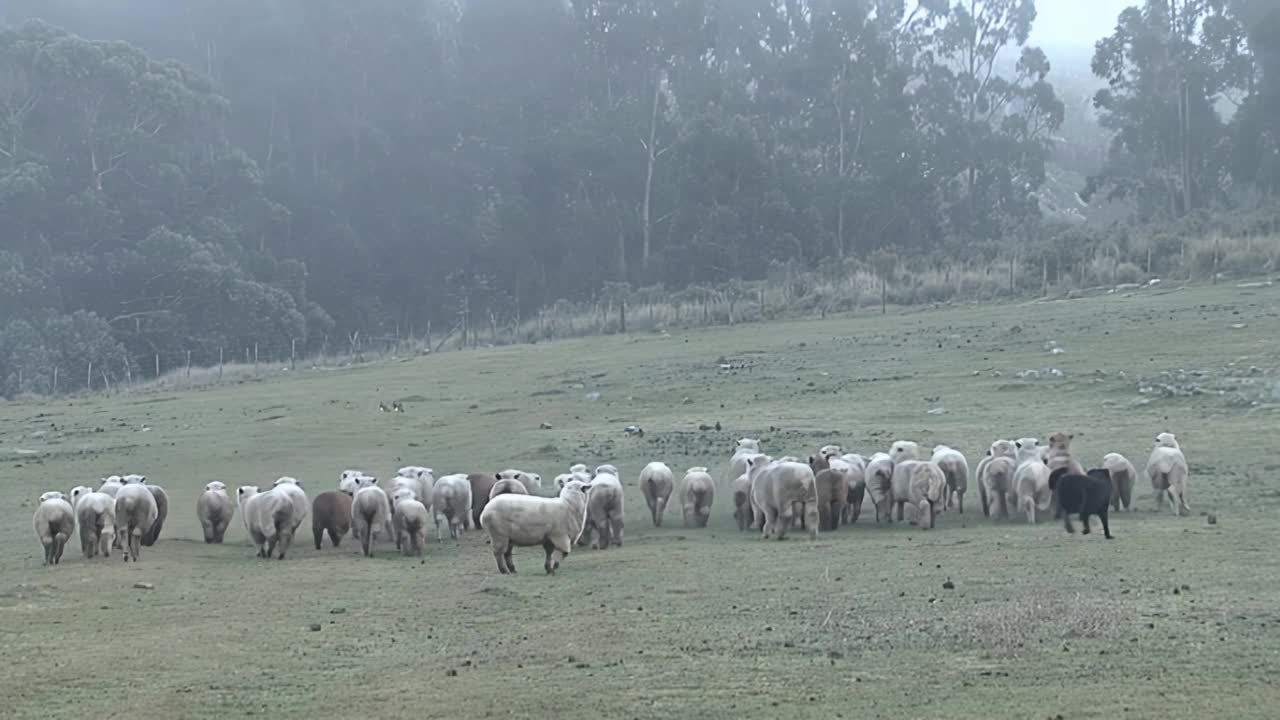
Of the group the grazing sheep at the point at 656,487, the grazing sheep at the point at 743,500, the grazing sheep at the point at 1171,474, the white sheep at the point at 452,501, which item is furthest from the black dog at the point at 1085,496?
the white sheep at the point at 452,501

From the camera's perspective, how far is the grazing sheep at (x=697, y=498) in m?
24.7

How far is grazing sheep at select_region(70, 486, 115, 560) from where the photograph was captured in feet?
71.9

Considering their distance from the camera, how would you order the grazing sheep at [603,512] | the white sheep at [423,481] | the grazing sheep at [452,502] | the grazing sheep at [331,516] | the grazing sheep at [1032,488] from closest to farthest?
1. the grazing sheep at [603,512]
2. the grazing sheep at [1032,488]
3. the grazing sheep at [331,516]
4. the grazing sheep at [452,502]
5. the white sheep at [423,481]

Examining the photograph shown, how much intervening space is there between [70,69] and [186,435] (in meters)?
38.1

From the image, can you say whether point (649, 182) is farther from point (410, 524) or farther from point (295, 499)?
point (410, 524)

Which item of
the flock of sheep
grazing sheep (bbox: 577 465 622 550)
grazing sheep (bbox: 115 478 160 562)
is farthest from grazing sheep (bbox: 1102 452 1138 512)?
grazing sheep (bbox: 115 478 160 562)

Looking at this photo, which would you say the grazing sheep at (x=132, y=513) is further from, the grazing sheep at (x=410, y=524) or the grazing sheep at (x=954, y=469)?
the grazing sheep at (x=954, y=469)

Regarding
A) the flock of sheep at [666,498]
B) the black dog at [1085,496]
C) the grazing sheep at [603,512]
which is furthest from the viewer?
the grazing sheep at [603,512]

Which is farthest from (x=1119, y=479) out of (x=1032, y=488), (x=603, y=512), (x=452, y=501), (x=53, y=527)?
(x=53, y=527)

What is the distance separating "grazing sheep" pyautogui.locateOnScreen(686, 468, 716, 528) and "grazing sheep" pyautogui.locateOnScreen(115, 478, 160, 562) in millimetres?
7663

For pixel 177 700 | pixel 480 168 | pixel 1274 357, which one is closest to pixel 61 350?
pixel 480 168

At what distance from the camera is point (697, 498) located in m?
24.7

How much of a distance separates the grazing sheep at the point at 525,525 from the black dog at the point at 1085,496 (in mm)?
6025

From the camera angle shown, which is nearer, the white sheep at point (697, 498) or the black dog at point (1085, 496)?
the black dog at point (1085, 496)
